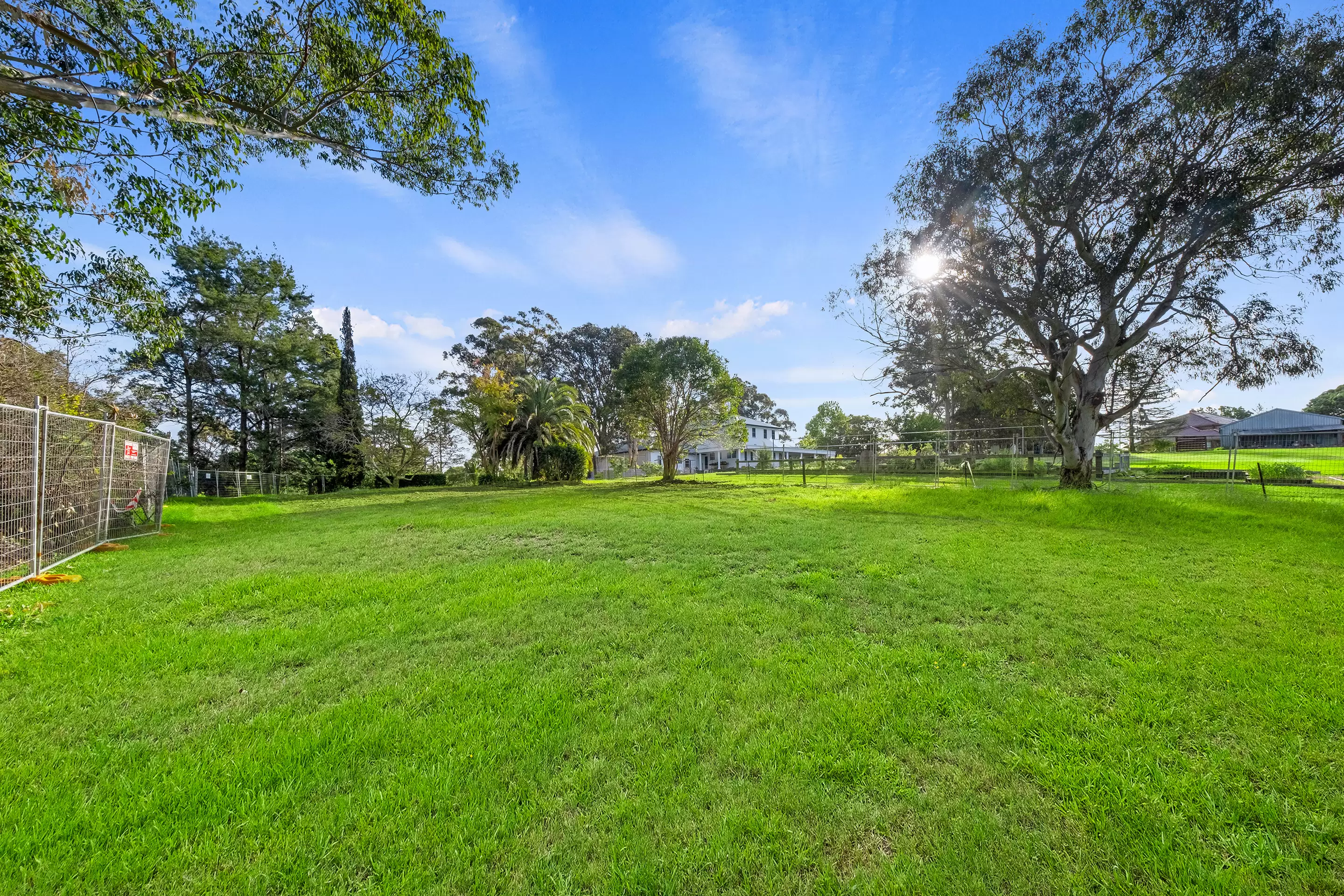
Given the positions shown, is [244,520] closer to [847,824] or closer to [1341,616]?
[847,824]

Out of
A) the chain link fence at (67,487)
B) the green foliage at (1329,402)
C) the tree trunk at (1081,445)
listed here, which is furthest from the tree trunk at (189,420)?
the green foliage at (1329,402)

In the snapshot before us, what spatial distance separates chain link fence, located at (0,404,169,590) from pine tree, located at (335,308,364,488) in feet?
47.4

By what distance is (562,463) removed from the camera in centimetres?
2148

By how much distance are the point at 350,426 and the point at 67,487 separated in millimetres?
19099

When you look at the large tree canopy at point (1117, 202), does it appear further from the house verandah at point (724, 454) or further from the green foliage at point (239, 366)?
the green foliage at point (239, 366)

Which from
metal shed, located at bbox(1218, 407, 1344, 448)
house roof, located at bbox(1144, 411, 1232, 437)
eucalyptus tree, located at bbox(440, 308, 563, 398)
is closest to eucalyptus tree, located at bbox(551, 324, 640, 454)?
eucalyptus tree, located at bbox(440, 308, 563, 398)

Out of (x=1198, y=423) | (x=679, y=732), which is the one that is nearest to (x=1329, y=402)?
(x=1198, y=423)

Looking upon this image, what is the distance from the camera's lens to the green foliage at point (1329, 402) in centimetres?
4178

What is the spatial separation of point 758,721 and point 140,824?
2.27 meters

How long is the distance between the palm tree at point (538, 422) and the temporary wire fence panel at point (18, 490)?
15.7m

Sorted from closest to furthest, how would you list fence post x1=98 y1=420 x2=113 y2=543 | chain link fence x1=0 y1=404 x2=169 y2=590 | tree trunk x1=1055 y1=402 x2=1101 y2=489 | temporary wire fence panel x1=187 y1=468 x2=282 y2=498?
chain link fence x1=0 y1=404 x2=169 y2=590
fence post x1=98 y1=420 x2=113 y2=543
tree trunk x1=1055 y1=402 x2=1101 y2=489
temporary wire fence panel x1=187 y1=468 x2=282 y2=498

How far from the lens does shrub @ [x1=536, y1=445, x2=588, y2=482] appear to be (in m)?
21.1

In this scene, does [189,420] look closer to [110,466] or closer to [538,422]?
[538,422]

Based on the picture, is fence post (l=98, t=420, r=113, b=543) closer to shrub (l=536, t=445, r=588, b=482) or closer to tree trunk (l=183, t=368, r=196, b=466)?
shrub (l=536, t=445, r=588, b=482)
